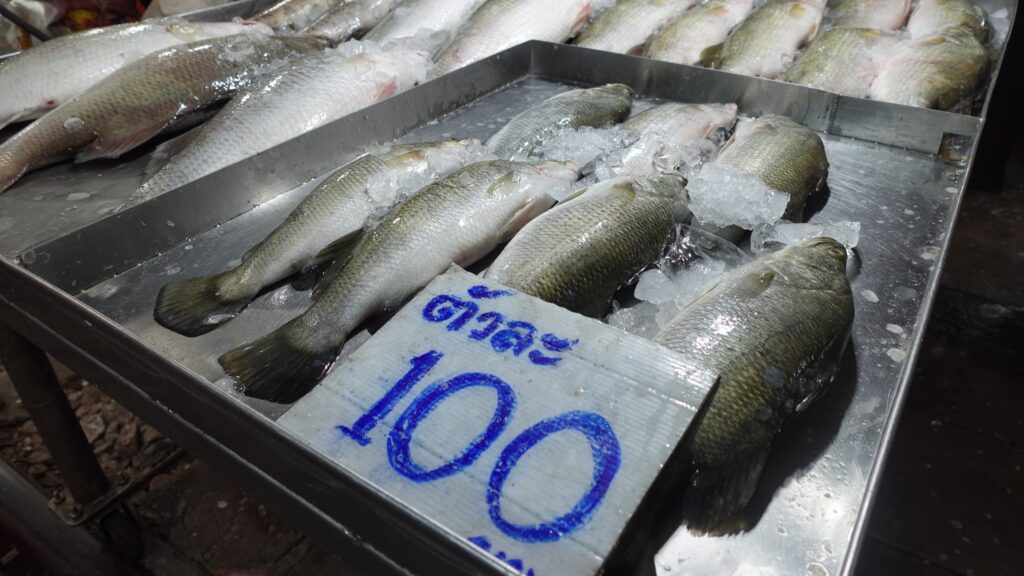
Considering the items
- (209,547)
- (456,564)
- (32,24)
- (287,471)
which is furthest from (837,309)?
(32,24)

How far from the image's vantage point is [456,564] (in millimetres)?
909

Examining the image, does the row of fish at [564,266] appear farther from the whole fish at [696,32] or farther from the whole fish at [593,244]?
the whole fish at [696,32]

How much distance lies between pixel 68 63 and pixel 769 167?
2919 millimetres

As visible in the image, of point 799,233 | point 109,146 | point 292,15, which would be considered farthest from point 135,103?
point 799,233

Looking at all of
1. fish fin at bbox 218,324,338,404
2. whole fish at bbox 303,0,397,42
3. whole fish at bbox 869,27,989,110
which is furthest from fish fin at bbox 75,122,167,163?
whole fish at bbox 869,27,989,110

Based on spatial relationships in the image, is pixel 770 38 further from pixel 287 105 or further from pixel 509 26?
pixel 287 105

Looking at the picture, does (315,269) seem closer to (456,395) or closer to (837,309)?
(456,395)

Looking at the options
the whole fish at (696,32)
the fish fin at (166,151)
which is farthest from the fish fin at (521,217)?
the whole fish at (696,32)

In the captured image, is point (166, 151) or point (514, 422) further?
point (166, 151)

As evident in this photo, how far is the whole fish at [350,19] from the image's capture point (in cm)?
365

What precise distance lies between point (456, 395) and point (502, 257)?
0.64 metres

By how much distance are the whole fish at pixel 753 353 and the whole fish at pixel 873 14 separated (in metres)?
2.25

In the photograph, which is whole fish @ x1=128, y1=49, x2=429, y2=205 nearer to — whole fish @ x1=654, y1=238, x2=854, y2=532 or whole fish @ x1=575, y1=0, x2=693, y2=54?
whole fish @ x1=575, y1=0, x2=693, y2=54

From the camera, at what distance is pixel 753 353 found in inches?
53.5
